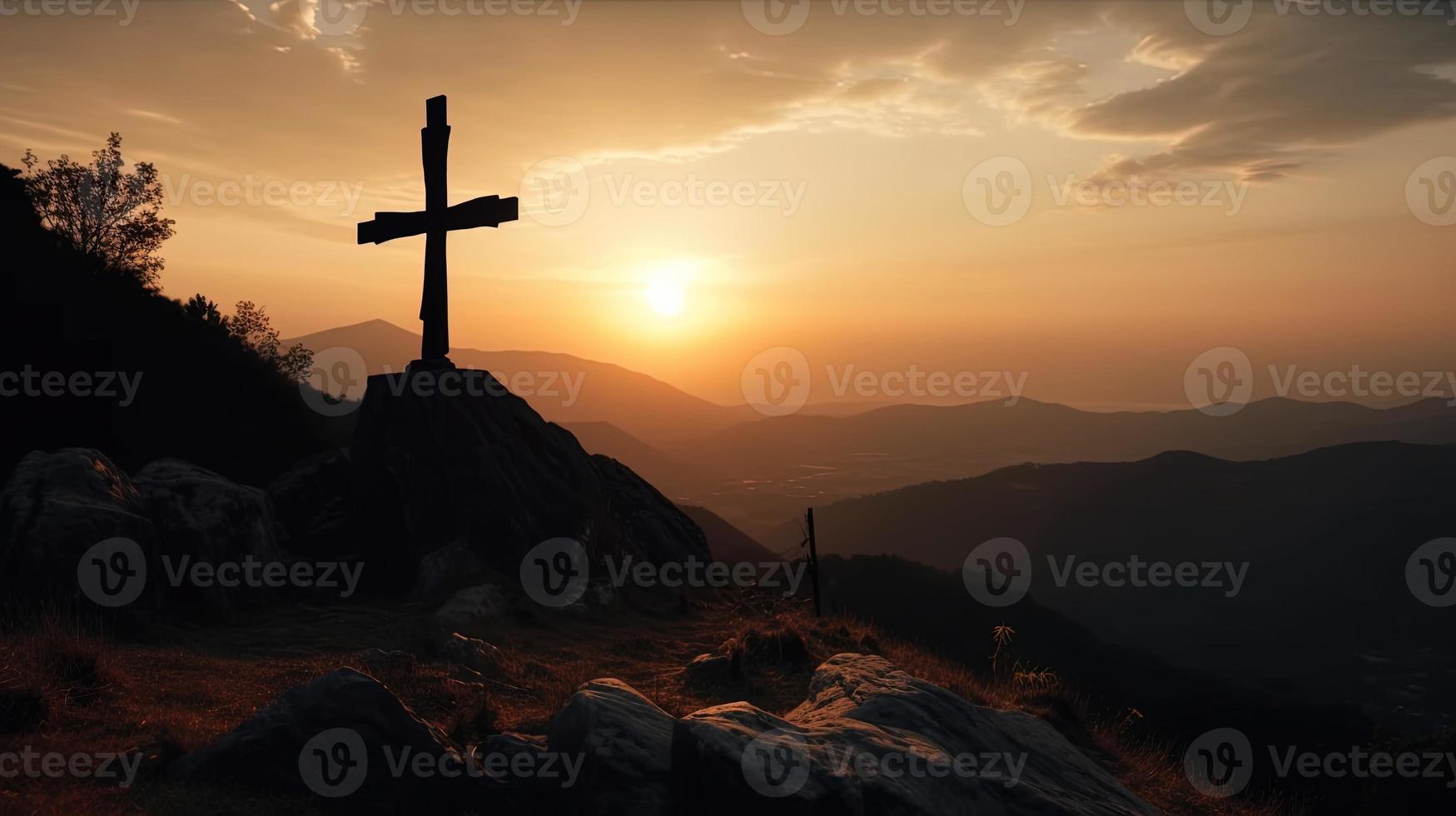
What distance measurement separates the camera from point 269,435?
24.5 metres

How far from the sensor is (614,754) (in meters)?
7.46

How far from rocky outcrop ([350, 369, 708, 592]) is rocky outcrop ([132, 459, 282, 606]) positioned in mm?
3036

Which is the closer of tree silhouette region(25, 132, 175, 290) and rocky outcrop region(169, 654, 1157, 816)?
rocky outcrop region(169, 654, 1157, 816)

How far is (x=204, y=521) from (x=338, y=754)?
11065mm

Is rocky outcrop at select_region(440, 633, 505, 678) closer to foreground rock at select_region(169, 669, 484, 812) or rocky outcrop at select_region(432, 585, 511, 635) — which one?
rocky outcrop at select_region(432, 585, 511, 635)

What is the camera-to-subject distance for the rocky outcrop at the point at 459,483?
786 inches

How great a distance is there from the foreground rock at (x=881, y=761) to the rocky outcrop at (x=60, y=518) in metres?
11.0

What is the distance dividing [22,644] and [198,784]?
408 centimetres

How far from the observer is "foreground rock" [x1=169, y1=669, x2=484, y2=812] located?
735 cm

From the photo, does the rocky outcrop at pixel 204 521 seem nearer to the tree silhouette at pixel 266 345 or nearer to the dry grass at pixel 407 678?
the dry grass at pixel 407 678

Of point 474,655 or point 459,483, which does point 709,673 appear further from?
point 459,483

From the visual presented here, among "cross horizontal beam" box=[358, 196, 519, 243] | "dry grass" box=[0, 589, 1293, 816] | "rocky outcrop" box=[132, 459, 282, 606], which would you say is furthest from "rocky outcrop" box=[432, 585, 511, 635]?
"cross horizontal beam" box=[358, 196, 519, 243]

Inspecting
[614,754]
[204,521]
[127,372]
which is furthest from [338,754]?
[127,372]

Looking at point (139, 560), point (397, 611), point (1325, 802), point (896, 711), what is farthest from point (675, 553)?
point (1325, 802)
